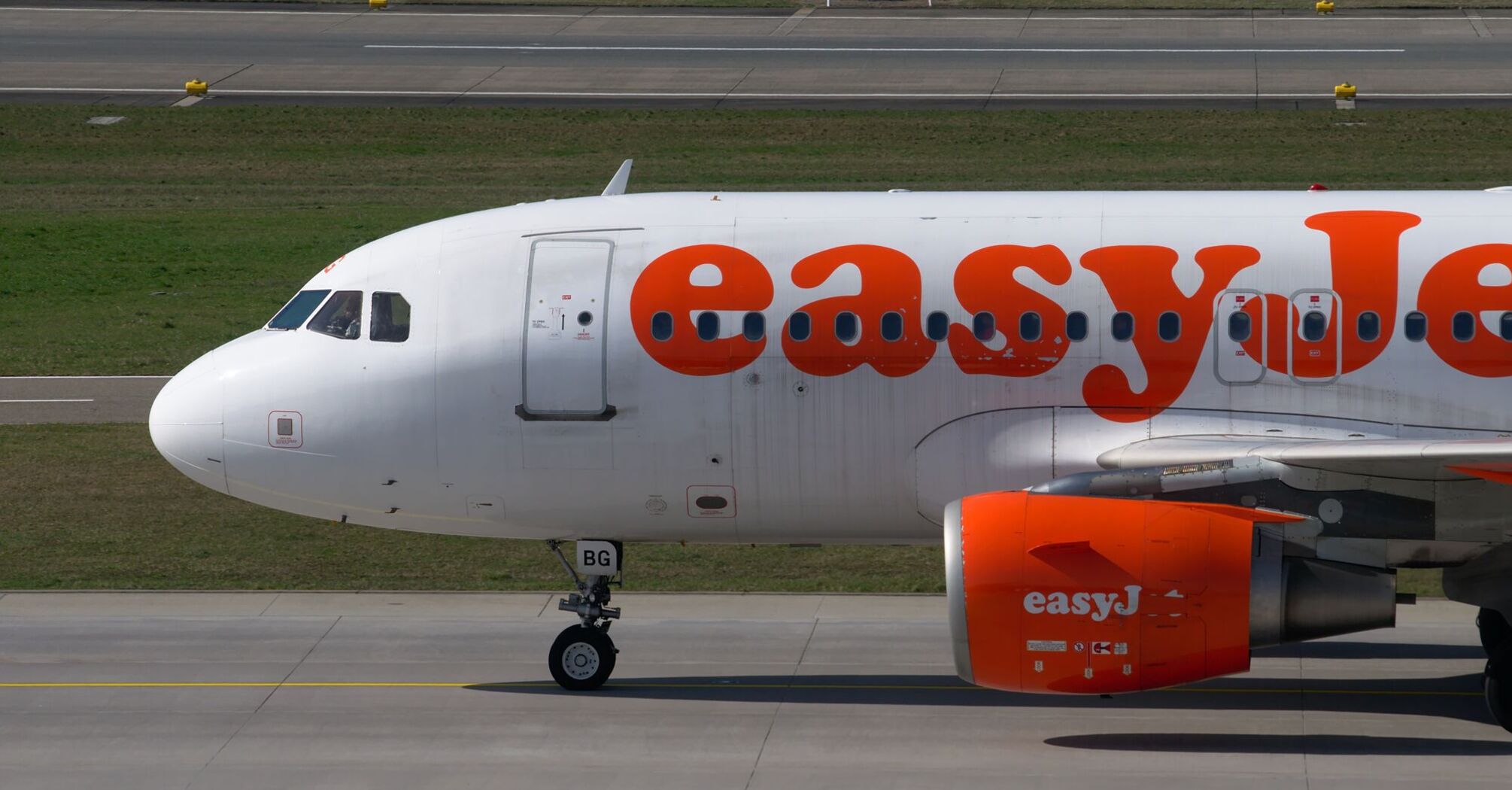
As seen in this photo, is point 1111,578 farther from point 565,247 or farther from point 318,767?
point 318,767

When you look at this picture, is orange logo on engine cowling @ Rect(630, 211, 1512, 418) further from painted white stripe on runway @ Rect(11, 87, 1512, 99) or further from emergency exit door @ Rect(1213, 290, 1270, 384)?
painted white stripe on runway @ Rect(11, 87, 1512, 99)

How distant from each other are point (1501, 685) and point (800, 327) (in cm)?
→ 646

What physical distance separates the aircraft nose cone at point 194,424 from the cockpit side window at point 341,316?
1.00 metres

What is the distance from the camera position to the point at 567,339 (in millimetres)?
15852

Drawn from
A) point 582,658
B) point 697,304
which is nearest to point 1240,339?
point 697,304

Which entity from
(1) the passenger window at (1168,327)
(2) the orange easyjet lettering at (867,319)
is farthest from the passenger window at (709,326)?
(1) the passenger window at (1168,327)

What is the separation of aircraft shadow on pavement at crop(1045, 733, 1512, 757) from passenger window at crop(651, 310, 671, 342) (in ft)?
15.3

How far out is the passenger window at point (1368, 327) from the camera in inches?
595

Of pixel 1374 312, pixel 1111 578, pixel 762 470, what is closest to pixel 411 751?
pixel 762 470

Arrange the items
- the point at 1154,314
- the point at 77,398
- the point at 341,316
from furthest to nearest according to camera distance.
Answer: the point at 77,398 → the point at 341,316 → the point at 1154,314

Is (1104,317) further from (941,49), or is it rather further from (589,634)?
(941,49)

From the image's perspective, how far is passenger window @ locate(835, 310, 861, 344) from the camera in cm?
1558

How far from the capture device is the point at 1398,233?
15.4 metres

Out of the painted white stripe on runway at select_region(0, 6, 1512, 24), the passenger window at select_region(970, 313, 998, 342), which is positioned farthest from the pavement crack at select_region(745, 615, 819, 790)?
the painted white stripe on runway at select_region(0, 6, 1512, 24)
